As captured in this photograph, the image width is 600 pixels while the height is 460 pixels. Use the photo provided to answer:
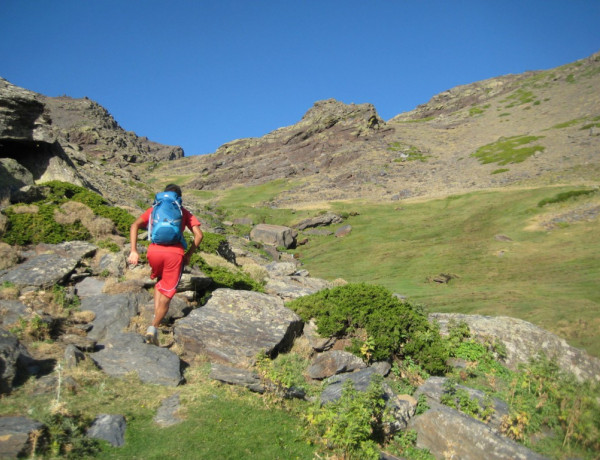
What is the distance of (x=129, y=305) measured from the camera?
9.42 metres

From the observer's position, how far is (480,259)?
2836 cm

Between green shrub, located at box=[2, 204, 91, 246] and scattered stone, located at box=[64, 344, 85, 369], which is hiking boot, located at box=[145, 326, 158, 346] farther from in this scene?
green shrub, located at box=[2, 204, 91, 246]

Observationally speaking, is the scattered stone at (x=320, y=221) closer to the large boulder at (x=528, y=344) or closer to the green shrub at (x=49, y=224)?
the green shrub at (x=49, y=224)

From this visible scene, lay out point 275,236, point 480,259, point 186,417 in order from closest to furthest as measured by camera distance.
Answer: point 186,417
point 480,259
point 275,236

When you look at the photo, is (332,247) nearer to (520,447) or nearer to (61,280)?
(61,280)

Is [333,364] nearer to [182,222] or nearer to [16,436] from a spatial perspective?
[182,222]

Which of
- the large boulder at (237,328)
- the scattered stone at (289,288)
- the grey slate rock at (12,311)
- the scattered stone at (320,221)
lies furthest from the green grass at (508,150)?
the grey slate rock at (12,311)

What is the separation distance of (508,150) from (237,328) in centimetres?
7708

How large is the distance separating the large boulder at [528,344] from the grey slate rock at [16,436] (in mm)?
9754

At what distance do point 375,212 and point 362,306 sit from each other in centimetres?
3870

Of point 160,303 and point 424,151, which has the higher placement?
point 424,151

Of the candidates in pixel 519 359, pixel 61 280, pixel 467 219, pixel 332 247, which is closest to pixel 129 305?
pixel 61 280

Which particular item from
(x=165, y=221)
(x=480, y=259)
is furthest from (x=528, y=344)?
(x=480, y=259)

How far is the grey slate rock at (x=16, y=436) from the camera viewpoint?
14.6 feet
